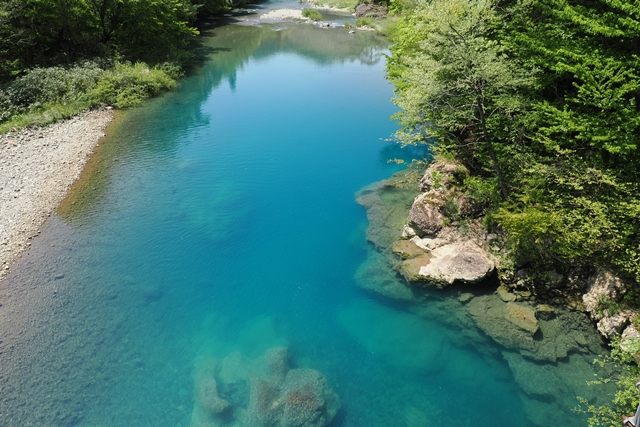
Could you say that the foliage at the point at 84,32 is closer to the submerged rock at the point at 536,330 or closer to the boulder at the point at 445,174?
the boulder at the point at 445,174

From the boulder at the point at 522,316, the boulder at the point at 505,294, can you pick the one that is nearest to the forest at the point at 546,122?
the boulder at the point at 505,294

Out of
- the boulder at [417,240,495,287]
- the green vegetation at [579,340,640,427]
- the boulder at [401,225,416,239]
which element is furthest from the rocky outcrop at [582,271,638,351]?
the boulder at [401,225,416,239]

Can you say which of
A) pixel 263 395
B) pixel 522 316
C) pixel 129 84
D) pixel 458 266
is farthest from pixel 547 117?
pixel 129 84

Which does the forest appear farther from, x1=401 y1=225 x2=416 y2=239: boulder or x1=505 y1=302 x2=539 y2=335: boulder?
x1=401 y1=225 x2=416 y2=239: boulder

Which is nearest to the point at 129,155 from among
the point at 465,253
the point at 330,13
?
the point at 465,253

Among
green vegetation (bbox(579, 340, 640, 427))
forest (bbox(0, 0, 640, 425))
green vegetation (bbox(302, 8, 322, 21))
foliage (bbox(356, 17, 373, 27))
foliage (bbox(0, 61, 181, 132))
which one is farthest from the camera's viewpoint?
green vegetation (bbox(302, 8, 322, 21))

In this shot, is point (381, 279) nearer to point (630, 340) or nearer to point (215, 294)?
point (215, 294)
